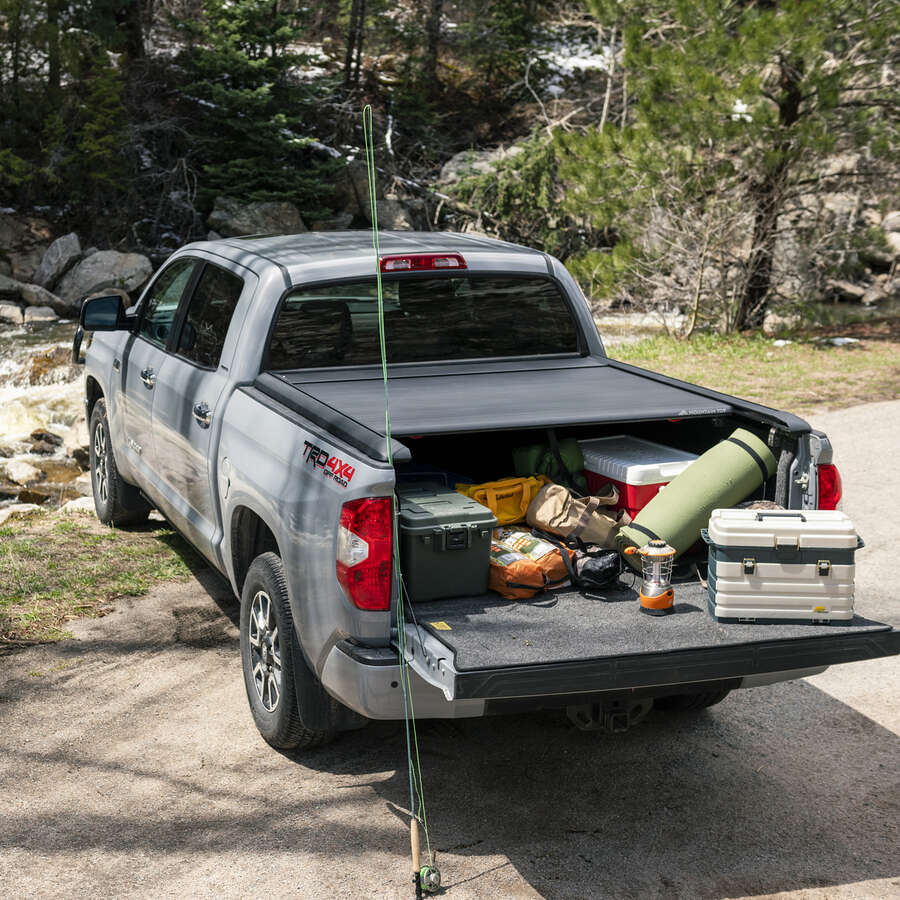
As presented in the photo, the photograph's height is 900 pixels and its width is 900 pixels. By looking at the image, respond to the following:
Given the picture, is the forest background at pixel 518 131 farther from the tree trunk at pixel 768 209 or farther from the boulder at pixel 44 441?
the boulder at pixel 44 441

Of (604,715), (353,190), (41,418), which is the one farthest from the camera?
(353,190)

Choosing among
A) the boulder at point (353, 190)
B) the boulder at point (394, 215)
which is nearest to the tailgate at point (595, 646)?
the boulder at point (394, 215)

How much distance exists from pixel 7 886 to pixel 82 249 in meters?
23.0

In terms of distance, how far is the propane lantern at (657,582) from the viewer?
3.85m

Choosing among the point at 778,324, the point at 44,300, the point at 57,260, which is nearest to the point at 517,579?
the point at 778,324

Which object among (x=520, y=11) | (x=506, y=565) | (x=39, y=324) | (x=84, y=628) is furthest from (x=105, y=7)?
(x=506, y=565)

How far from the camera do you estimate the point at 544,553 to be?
162 inches

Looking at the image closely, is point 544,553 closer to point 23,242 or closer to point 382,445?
point 382,445

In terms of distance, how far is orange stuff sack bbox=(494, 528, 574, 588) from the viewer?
408cm

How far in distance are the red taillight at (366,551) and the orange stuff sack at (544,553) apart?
2.30 ft

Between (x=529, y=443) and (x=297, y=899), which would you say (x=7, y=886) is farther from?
(x=529, y=443)

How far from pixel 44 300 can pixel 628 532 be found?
19461 mm

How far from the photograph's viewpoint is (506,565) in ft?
13.2

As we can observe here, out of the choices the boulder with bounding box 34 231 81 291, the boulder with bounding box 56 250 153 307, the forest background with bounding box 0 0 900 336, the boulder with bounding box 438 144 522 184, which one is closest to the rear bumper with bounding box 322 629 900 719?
the forest background with bounding box 0 0 900 336
